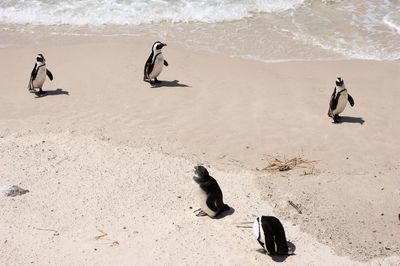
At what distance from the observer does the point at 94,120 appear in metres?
8.24

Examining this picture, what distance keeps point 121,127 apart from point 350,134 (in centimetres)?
302

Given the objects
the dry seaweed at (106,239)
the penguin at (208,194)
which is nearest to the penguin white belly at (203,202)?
the penguin at (208,194)

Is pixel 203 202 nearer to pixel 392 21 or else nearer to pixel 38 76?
pixel 38 76

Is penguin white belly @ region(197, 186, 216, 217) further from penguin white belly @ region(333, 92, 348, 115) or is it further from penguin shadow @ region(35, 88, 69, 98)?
penguin shadow @ region(35, 88, 69, 98)

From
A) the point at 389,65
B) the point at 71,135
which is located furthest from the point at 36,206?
the point at 389,65

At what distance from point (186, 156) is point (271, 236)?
7.40ft

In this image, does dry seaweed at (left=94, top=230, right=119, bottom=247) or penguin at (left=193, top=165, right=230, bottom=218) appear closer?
dry seaweed at (left=94, top=230, right=119, bottom=247)

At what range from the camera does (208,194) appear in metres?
5.86

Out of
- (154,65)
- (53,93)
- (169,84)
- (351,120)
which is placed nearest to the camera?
(351,120)

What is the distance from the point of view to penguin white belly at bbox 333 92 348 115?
8164mm

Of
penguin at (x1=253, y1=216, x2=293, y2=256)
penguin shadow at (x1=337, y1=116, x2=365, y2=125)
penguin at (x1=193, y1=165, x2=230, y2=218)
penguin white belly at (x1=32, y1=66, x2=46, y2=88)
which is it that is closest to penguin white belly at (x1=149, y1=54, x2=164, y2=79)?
penguin white belly at (x1=32, y1=66, x2=46, y2=88)

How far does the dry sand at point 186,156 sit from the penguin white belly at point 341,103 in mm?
186

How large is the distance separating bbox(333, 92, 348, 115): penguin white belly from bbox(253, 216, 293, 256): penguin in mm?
3230

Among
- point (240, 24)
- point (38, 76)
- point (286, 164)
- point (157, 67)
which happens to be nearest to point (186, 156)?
point (286, 164)
